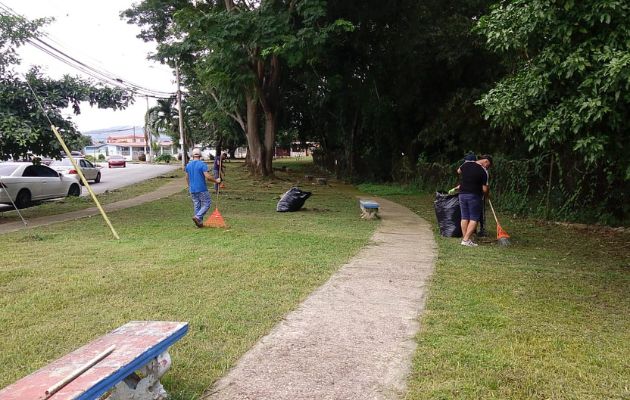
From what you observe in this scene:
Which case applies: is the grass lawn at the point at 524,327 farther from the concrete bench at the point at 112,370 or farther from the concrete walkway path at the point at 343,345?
the concrete bench at the point at 112,370

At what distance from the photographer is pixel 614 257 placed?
857 centimetres

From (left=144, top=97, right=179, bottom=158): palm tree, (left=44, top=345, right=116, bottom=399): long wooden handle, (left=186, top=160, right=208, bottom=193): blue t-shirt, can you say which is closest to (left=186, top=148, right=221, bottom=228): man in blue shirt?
(left=186, top=160, right=208, bottom=193): blue t-shirt

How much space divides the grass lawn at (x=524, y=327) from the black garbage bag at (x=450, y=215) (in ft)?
4.13

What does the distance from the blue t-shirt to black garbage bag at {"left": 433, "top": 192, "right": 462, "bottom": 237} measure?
471 cm

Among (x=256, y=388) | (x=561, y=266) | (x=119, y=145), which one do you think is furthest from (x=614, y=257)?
(x=119, y=145)

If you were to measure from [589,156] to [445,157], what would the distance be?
15.8 m

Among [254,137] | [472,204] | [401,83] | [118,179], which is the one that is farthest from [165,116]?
[472,204]

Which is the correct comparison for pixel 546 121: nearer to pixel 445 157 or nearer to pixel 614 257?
pixel 614 257

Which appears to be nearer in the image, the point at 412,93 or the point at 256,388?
the point at 256,388

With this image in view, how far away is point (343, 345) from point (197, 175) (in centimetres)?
728

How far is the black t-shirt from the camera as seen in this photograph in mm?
8969

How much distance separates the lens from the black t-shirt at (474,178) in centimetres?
897

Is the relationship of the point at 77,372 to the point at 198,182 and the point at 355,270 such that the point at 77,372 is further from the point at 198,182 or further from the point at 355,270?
the point at 198,182

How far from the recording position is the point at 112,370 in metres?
2.75
